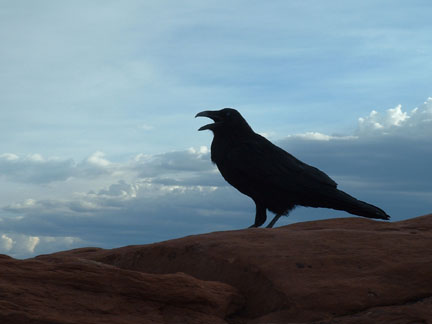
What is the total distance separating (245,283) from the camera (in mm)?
5371

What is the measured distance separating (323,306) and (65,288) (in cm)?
213

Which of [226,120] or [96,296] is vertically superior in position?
[226,120]

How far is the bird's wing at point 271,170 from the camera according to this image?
9.48m

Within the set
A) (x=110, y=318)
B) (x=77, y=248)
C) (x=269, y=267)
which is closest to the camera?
(x=110, y=318)

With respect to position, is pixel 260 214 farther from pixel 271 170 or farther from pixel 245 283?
pixel 245 283

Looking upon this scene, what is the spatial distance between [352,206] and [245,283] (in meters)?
4.57

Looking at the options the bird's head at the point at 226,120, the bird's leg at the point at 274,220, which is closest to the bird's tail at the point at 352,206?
the bird's leg at the point at 274,220

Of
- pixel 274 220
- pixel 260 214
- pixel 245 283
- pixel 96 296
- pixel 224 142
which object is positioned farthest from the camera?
pixel 224 142

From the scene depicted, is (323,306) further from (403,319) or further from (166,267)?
(166,267)

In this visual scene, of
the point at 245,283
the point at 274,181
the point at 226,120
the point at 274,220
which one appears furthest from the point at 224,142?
the point at 245,283

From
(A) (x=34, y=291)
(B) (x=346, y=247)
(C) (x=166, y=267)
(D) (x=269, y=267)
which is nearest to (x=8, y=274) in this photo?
(A) (x=34, y=291)

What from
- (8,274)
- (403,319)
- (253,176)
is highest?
(253,176)

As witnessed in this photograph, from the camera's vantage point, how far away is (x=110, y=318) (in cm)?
437

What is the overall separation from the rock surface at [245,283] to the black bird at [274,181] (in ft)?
10.9
